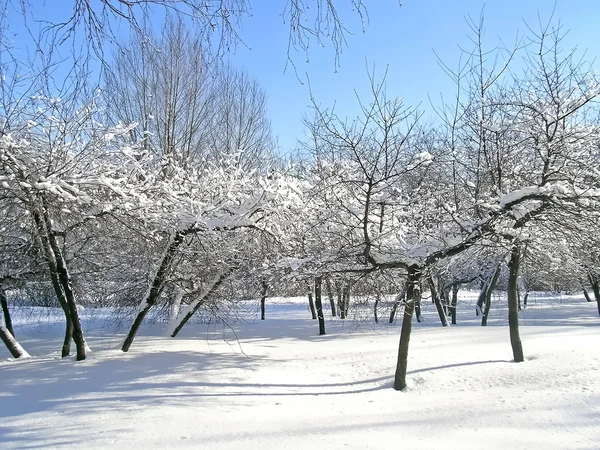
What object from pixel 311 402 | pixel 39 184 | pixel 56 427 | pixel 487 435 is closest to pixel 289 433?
pixel 311 402

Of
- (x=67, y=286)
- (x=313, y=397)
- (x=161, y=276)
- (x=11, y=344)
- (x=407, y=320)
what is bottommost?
→ (x=313, y=397)

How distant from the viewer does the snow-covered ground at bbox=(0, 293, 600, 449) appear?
459cm

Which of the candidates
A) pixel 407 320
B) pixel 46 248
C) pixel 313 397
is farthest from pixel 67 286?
pixel 407 320

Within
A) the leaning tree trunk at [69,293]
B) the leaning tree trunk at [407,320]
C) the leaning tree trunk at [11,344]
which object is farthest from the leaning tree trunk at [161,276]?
the leaning tree trunk at [407,320]

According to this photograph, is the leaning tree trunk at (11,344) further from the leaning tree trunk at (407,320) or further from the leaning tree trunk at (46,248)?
the leaning tree trunk at (407,320)

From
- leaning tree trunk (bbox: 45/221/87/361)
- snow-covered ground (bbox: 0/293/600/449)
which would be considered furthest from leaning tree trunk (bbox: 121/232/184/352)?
leaning tree trunk (bbox: 45/221/87/361)

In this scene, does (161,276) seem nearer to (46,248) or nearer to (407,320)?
(46,248)

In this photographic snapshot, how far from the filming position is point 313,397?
6.39m

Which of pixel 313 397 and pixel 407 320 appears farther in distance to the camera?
pixel 407 320

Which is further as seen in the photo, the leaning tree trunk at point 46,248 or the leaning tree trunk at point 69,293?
the leaning tree trunk at point 69,293

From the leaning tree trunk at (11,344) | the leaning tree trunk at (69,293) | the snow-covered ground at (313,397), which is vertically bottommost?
the snow-covered ground at (313,397)

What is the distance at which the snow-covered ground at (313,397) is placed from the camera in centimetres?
459

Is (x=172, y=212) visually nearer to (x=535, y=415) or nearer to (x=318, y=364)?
(x=318, y=364)

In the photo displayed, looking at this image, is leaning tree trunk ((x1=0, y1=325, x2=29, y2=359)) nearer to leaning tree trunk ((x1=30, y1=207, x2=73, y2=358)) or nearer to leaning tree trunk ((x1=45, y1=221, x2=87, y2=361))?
leaning tree trunk ((x1=30, y1=207, x2=73, y2=358))
